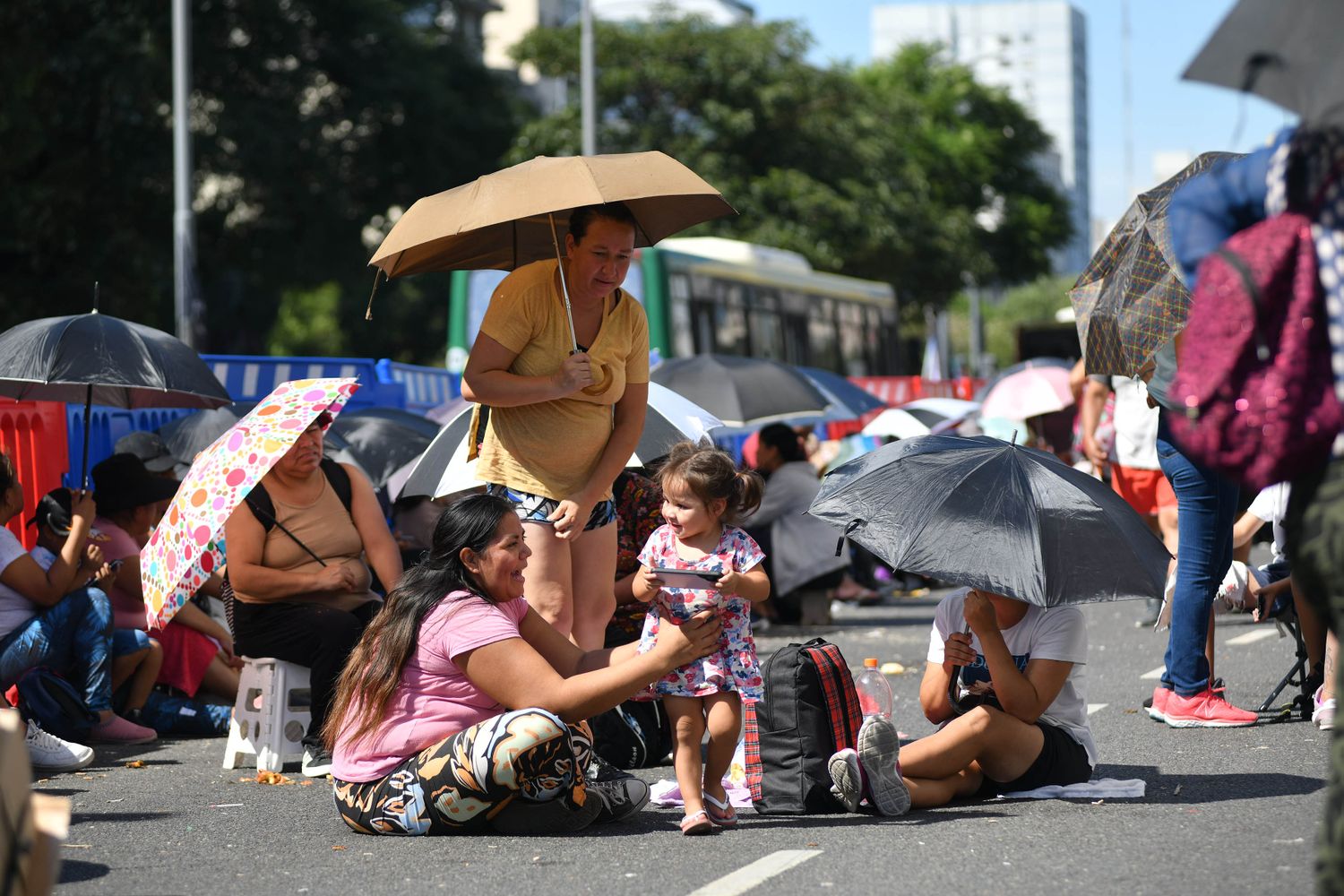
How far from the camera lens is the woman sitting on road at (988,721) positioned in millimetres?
6012

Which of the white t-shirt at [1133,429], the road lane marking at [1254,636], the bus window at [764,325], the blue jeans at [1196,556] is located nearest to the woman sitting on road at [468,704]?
the blue jeans at [1196,556]

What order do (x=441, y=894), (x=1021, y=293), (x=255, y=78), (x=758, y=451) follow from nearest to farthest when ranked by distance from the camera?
(x=441, y=894) → (x=758, y=451) → (x=255, y=78) → (x=1021, y=293)

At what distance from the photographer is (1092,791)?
20.6ft

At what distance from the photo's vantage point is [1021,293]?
121 metres

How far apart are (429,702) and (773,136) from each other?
36579 mm

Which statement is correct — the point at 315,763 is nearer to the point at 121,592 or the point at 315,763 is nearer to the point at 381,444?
the point at 121,592

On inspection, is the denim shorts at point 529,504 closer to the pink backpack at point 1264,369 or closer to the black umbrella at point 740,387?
the pink backpack at point 1264,369

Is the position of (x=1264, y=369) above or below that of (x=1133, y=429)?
above

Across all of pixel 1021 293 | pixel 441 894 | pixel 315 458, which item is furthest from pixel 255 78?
pixel 1021 293

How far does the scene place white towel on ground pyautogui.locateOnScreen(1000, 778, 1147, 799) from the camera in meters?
6.23

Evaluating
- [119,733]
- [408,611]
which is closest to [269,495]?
[119,733]

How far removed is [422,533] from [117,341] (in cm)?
212

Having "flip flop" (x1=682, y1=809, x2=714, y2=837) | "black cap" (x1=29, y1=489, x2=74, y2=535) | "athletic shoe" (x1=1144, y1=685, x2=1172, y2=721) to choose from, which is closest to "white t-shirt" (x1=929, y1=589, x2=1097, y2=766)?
"flip flop" (x1=682, y1=809, x2=714, y2=837)

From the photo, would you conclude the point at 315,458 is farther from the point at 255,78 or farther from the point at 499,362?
the point at 255,78
